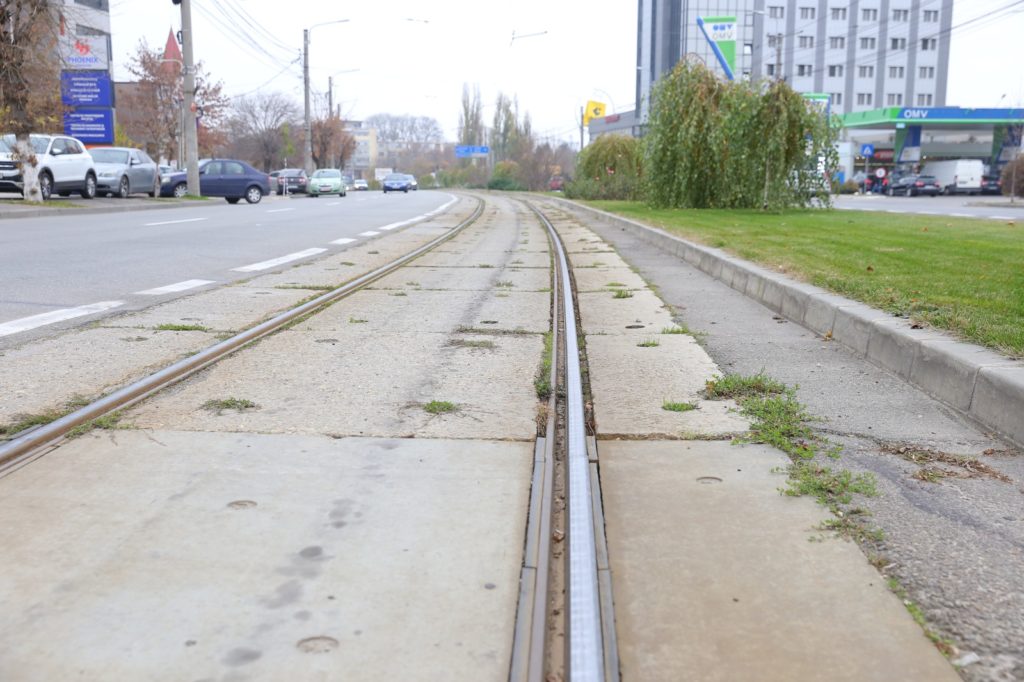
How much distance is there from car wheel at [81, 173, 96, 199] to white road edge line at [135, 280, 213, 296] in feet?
62.2

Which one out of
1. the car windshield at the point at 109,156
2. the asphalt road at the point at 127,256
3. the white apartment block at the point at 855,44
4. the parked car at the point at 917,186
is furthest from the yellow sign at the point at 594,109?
the asphalt road at the point at 127,256

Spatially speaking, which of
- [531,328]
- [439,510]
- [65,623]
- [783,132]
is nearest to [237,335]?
[531,328]

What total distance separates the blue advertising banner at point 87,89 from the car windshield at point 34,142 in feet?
38.4

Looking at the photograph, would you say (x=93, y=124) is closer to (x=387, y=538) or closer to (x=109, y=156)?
(x=109, y=156)

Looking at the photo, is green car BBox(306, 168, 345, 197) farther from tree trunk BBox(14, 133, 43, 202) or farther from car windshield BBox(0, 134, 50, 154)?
tree trunk BBox(14, 133, 43, 202)

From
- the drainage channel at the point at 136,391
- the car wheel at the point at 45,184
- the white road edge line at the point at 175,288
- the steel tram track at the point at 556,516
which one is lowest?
the steel tram track at the point at 556,516

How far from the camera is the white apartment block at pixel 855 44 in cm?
9494

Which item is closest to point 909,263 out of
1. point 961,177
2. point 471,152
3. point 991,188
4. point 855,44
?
point 961,177

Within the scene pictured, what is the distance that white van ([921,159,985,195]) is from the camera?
172 ft

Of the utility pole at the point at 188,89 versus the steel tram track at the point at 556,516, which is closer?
the steel tram track at the point at 556,516

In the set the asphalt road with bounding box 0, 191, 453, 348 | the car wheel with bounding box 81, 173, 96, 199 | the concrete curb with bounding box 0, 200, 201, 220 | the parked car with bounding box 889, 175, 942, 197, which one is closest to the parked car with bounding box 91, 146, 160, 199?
the car wheel with bounding box 81, 173, 96, 199

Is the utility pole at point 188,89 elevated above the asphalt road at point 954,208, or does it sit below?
above

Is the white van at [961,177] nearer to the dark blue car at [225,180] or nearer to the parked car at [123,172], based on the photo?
the dark blue car at [225,180]

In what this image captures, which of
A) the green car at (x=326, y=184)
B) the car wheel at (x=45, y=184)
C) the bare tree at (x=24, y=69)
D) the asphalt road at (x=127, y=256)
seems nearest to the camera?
the asphalt road at (x=127, y=256)
